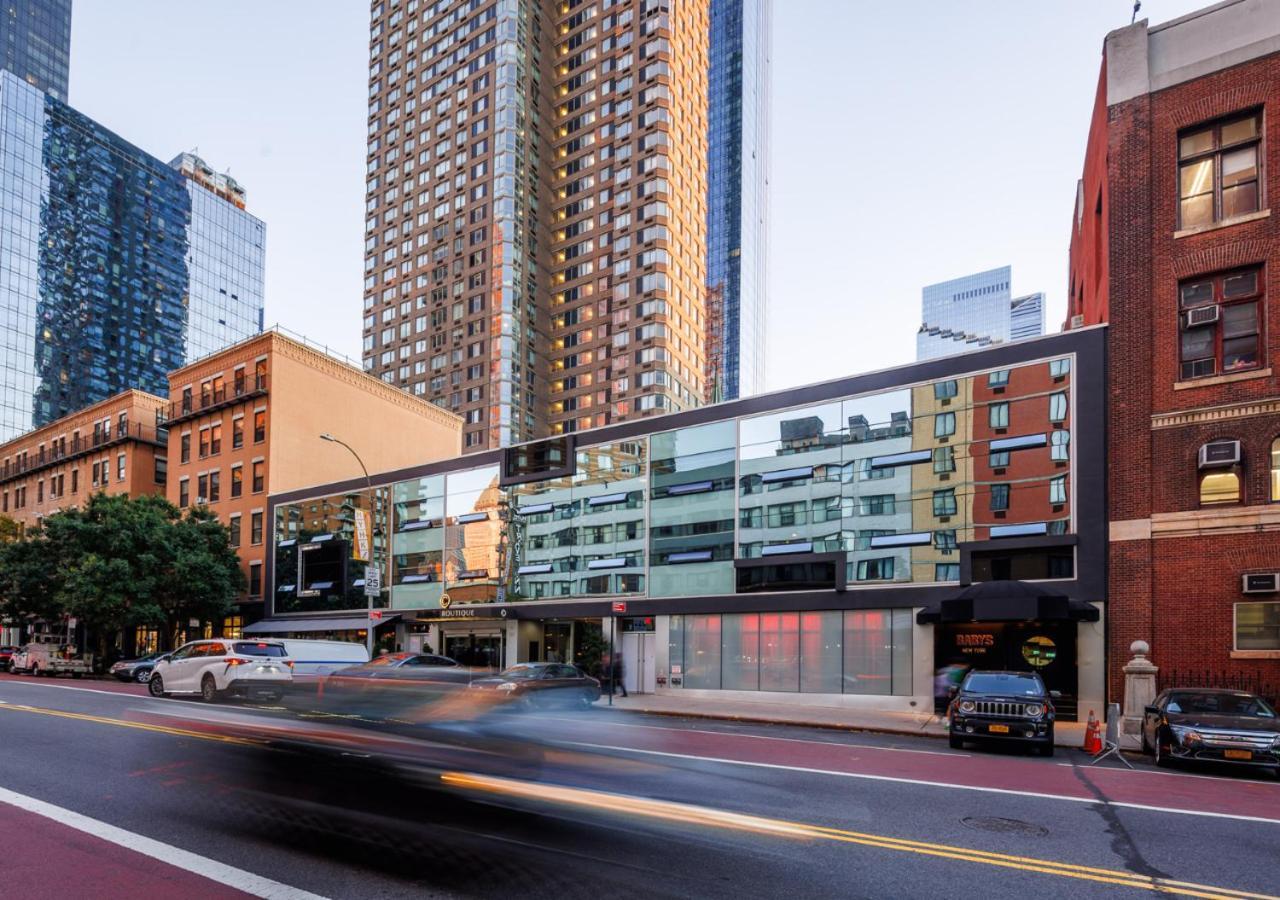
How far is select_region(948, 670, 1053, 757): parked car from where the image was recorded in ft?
50.9

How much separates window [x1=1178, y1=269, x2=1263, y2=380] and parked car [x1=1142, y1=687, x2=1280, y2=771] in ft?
Answer: 32.1

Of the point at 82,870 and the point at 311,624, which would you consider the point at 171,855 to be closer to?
the point at 82,870

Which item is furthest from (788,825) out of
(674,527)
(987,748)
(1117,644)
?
(674,527)

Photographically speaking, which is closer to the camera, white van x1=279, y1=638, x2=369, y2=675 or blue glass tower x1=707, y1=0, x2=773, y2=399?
white van x1=279, y1=638, x2=369, y2=675

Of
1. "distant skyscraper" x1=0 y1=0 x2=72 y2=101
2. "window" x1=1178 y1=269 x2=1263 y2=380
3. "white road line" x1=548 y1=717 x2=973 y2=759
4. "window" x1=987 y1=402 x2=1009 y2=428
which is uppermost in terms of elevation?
"distant skyscraper" x1=0 y1=0 x2=72 y2=101

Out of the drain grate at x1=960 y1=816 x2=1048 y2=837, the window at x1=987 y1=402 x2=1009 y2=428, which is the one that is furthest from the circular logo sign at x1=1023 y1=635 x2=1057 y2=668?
the drain grate at x1=960 y1=816 x2=1048 y2=837

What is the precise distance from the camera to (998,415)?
81.8 ft

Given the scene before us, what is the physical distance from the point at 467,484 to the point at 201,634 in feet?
71.5

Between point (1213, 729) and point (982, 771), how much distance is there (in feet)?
13.3

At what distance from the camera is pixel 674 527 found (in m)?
32.1

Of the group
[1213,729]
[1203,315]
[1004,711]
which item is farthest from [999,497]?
[1213,729]

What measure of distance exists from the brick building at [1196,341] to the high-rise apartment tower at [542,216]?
6541 cm

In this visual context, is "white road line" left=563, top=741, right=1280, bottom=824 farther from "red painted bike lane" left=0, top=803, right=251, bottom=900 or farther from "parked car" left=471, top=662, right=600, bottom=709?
"parked car" left=471, top=662, right=600, bottom=709

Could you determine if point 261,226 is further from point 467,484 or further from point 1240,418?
point 1240,418
